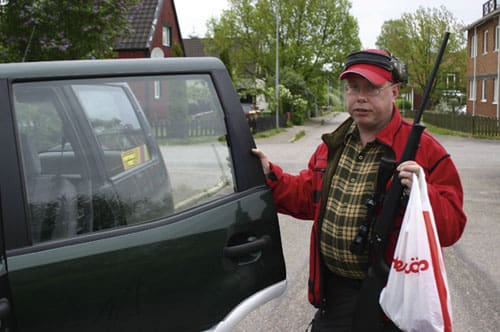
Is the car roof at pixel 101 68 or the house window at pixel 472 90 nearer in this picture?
the car roof at pixel 101 68

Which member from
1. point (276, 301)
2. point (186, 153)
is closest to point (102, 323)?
point (186, 153)

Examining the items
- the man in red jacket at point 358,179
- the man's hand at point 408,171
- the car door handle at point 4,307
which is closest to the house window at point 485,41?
the man in red jacket at point 358,179

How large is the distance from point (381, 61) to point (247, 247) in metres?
0.91

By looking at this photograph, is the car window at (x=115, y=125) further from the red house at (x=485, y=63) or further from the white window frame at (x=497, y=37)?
the white window frame at (x=497, y=37)

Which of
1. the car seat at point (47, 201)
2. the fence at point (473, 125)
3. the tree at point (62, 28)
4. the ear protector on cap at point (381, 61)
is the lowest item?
the fence at point (473, 125)

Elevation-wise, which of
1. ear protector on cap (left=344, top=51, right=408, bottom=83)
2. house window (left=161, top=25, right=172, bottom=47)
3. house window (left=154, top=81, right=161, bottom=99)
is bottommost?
house window (left=154, top=81, right=161, bottom=99)

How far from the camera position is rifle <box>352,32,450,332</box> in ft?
7.59

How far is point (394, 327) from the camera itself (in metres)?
2.51

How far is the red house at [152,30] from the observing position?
3341 cm

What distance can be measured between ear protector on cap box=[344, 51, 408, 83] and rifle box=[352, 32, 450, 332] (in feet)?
0.70

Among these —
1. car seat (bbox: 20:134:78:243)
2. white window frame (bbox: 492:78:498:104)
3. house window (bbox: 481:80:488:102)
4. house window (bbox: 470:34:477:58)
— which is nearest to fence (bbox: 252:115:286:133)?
white window frame (bbox: 492:78:498:104)

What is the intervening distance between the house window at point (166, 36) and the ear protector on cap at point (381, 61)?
1418 inches

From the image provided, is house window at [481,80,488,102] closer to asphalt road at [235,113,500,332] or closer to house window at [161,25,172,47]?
house window at [161,25,172,47]

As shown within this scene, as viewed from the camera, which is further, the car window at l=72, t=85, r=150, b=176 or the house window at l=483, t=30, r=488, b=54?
the house window at l=483, t=30, r=488, b=54
